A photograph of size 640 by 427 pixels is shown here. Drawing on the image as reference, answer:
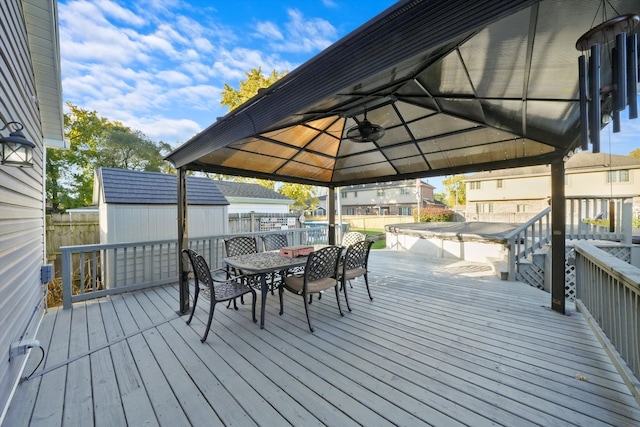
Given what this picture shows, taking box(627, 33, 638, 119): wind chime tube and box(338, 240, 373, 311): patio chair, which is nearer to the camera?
box(627, 33, 638, 119): wind chime tube

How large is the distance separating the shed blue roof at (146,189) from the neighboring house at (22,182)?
1247 mm

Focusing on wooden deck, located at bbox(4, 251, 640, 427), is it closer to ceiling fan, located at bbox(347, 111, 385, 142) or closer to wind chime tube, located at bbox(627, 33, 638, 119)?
wind chime tube, located at bbox(627, 33, 638, 119)

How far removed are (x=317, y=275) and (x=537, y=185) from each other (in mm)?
22692

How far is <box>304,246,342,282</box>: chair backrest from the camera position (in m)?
3.00

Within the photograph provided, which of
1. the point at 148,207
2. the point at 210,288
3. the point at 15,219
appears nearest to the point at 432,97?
the point at 210,288

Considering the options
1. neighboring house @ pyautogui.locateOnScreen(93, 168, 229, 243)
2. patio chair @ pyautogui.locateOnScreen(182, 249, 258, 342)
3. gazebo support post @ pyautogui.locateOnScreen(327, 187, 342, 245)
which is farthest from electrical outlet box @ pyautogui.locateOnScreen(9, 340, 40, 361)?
gazebo support post @ pyautogui.locateOnScreen(327, 187, 342, 245)

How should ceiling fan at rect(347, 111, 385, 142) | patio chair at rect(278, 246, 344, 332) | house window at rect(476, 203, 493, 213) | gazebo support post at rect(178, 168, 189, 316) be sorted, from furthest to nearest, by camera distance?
house window at rect(476, 203, 493, 213) < gazebo support post at rect(178, 168, 189, 316) < patio chair at rect(278, 246, 344, 332) < ceiling fan at rect(347, 111, 385, 142)

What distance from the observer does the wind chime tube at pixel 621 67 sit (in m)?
1.22

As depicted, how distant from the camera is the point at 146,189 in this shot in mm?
5742

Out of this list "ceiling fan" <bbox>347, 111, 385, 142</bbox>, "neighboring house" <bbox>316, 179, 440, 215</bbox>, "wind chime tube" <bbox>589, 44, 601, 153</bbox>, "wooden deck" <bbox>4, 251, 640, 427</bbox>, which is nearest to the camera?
"wind chime tube" <bbox>589, 44, 601, 153</bbox>

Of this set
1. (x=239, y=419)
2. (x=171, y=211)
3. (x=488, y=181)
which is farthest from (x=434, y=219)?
(x=239, y=419)

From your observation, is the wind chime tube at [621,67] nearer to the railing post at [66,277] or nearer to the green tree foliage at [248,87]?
the railing post at [66,277]

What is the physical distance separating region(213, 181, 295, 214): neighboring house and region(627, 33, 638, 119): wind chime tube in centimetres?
1141

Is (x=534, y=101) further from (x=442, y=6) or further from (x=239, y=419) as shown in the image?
(x=239, y=419)
